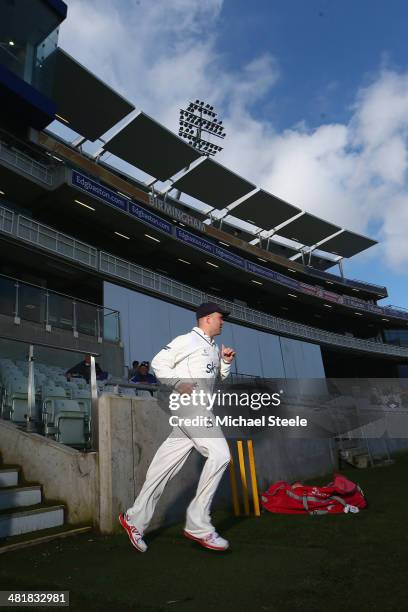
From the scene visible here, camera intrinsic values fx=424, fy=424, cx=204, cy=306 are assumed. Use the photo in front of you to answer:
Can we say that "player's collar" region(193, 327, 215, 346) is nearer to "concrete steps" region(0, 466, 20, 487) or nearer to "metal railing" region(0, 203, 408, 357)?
"concrete steps" region(0, 466, 20, 487)

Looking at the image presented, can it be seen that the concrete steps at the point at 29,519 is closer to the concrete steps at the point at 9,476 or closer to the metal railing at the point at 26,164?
the concrete steps at the point at 9,476

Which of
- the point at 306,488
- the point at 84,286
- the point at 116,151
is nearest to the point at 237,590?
the point at 306,488

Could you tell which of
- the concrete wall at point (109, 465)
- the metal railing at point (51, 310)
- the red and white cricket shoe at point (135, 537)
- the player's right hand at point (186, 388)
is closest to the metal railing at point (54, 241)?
the metal railing at point (51, 310)

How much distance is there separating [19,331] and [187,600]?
1159cm

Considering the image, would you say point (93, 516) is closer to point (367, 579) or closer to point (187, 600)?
point (187, 600)

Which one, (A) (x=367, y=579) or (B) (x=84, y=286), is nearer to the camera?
(A) (x=367, y=579)

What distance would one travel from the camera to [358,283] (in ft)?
160

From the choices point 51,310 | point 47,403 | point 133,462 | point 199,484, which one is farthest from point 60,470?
point 51,310

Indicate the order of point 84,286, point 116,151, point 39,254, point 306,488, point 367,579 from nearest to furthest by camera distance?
point 367,579 → point 306,488 → point 39,254 → point 84,286 → point 116,151

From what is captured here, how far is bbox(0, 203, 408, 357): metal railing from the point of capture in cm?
1944

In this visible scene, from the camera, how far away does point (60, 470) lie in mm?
4316

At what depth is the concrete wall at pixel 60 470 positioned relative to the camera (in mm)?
4105

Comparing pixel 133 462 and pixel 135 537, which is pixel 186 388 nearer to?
pixel 135 537

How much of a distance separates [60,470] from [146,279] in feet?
67.3
